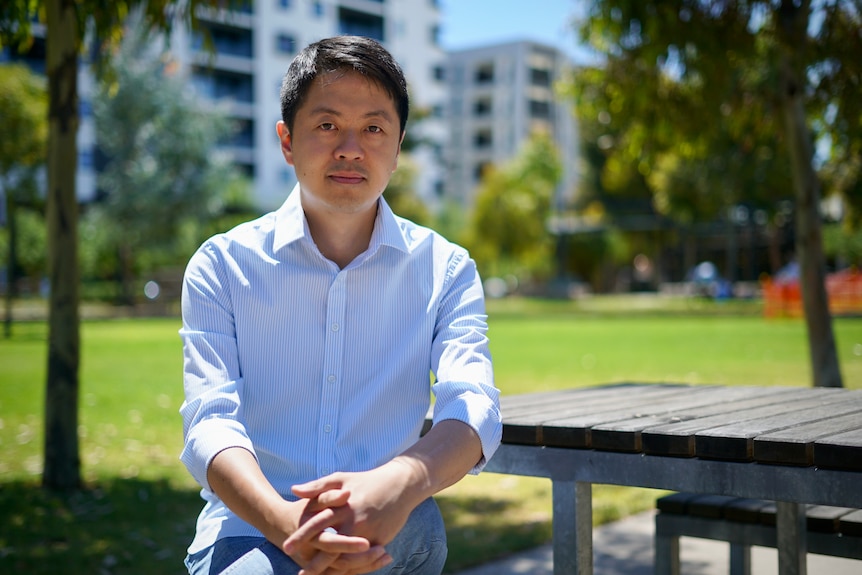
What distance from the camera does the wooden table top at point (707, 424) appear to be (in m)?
2.01

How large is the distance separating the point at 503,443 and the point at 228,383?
89 centimetres

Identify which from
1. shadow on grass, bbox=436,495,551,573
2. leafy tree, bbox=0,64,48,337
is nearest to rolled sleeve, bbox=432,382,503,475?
shadow on grass, bbox=436,495,551,573

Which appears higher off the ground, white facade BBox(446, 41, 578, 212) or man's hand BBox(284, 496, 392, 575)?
white facade BBox(446, 41, 578, 212)

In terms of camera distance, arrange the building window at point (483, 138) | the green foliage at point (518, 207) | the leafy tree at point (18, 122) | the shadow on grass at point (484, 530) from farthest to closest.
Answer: the building window at point (483, 138) < the green foliage at point (518, 207) < the leafy tree at point (18, 122) < the shadow on grass at point (484, 530)

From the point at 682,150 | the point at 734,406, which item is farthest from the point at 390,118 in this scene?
the point at 682,150

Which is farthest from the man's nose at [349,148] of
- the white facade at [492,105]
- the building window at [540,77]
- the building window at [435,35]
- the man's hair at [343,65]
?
the building window at [540,77]

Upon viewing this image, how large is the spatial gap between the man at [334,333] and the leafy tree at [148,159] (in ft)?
111

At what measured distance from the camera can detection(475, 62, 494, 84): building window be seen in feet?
267

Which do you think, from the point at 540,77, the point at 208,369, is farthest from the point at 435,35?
the point at 208,369

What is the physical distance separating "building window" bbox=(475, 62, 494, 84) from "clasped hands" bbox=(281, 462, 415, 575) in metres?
81.9

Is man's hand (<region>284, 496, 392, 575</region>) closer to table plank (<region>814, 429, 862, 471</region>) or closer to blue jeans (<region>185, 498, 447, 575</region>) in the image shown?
blue jeans (<region>185, 498, 447, 575</region>)

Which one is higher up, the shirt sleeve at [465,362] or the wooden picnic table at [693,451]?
the shirt sleeve at [465,362]

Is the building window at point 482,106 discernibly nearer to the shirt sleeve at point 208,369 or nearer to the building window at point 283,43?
the building window at point 283,43

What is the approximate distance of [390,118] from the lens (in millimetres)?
2123
